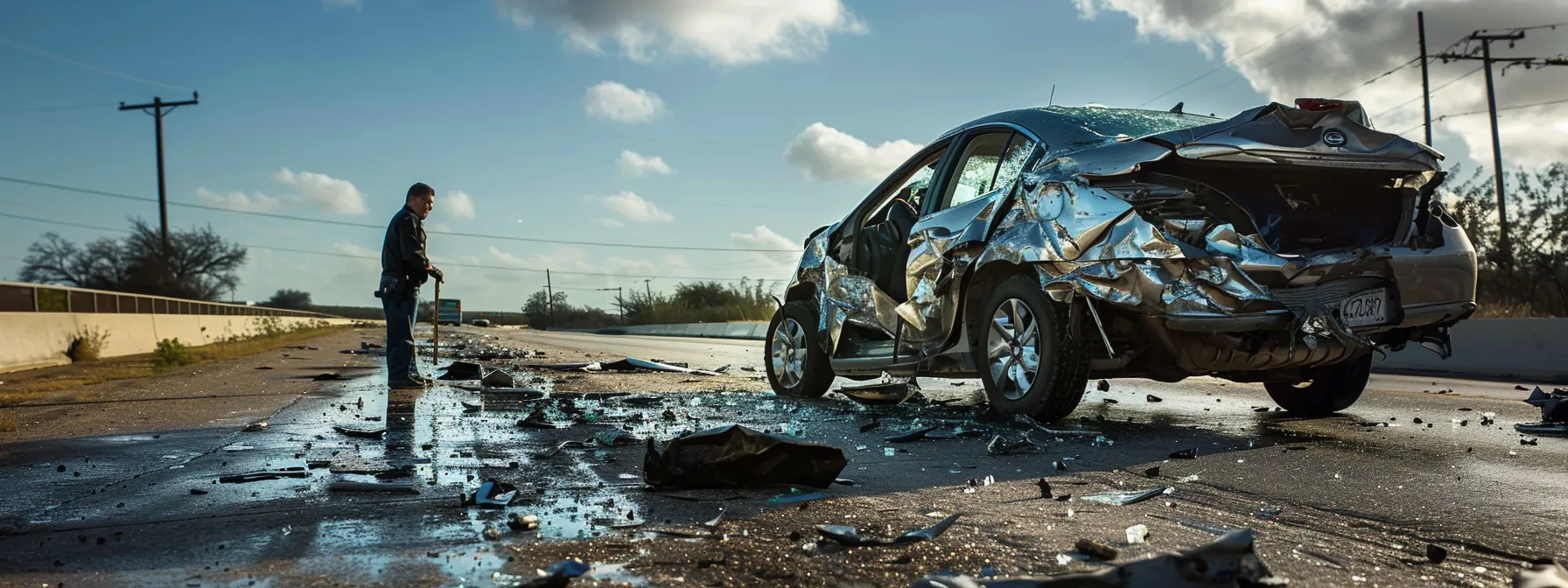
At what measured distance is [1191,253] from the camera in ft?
15.2

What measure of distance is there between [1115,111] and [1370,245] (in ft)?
4.83

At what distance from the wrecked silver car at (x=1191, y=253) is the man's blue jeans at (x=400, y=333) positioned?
213 inches

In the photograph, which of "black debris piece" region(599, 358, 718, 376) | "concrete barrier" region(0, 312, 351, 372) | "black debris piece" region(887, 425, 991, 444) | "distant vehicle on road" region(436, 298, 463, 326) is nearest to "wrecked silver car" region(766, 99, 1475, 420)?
"black debris piece" region(887, 425, 991, 444)

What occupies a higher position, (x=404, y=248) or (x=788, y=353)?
(x=404, y=248)

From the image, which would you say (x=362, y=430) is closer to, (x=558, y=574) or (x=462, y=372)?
(x=558, y=574)

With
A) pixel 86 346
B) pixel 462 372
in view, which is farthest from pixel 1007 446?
pixel 86 346

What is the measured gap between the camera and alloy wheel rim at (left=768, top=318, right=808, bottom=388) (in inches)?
312

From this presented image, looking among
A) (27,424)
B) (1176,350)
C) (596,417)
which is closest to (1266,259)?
(1176,350)

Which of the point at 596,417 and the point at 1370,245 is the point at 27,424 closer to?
the point at 596,417

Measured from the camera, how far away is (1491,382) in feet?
33.5

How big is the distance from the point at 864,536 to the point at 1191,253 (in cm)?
263

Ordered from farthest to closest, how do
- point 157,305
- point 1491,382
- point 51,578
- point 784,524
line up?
point 157,305, point 1491,382, point 784,524, point 51,578

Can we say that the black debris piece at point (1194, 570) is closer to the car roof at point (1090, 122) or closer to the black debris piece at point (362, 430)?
the car roof at point (1090, 122)

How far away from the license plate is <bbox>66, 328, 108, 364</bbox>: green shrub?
1771 cm
